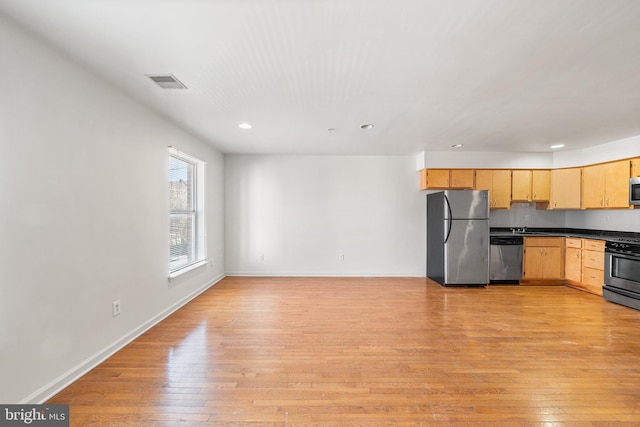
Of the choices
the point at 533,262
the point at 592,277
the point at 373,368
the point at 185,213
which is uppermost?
the point at 185,213

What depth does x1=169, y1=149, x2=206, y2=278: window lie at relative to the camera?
371cm

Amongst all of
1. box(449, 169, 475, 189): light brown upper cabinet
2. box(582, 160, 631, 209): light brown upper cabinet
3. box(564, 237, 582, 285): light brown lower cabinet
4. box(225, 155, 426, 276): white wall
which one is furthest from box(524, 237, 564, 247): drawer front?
box(225, 155, 426, 276): white wall

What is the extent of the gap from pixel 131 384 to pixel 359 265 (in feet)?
13.5

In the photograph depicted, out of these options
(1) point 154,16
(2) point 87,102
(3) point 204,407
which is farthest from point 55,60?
(3) point 204,407

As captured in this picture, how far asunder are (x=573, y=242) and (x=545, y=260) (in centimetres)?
53

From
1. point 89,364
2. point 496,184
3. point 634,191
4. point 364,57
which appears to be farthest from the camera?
point 496,184

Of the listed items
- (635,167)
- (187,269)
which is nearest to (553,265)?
(635,167)

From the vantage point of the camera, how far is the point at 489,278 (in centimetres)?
484

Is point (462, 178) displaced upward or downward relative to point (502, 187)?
upward

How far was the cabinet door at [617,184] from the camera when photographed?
13.5ft

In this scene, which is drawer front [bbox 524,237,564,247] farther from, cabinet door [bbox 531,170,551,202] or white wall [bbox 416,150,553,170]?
white wall [bbox 416,150,553,170]

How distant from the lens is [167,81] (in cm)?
234

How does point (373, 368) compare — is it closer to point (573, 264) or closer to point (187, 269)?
point (187, 269)

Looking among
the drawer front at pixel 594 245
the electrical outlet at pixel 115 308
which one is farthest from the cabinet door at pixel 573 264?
the electrical outlet at pixel 115 308
